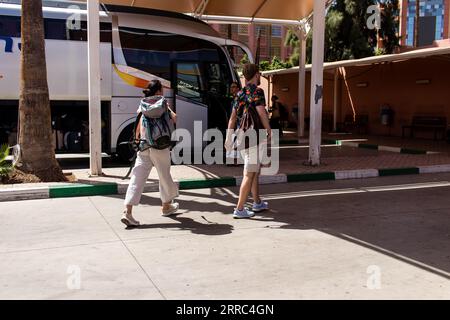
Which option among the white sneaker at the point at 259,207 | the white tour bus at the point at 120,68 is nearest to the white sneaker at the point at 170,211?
the white sneaker at the point at 259,207

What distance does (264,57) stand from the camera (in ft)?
210

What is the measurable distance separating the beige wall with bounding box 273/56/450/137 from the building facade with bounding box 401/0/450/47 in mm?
14094

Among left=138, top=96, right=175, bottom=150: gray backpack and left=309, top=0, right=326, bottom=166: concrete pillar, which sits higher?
left=309, top=0, right=326, bottom=166: concrete pillar

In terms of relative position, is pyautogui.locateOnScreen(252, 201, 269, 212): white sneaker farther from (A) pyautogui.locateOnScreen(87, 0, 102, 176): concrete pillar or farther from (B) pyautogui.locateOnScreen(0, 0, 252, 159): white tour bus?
(B) pyautogui.locateOnScreen(0, 0, 252, 159): white tour bus

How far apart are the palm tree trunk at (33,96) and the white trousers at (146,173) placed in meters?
2.93

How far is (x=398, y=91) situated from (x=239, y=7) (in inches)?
276

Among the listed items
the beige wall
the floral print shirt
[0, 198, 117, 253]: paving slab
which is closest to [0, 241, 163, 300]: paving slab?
[0, 198, 117, 253]: paving slab

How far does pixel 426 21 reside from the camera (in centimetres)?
3291

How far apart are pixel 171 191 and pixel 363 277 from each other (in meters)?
2.93

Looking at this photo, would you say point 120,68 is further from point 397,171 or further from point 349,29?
point 349,29

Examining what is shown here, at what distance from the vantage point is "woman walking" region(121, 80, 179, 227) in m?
6.09
